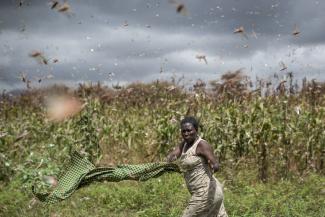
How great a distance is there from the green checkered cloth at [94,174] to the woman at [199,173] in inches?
9.5

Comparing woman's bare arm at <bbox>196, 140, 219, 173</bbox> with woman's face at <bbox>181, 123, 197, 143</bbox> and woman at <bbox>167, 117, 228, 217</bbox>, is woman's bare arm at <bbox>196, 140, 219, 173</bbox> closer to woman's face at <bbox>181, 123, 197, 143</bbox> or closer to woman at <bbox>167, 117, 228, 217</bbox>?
woman at <bbox>167, 117, 228, 217</bbox>

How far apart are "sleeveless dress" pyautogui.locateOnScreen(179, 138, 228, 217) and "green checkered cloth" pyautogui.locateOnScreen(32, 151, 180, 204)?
9.0 inches

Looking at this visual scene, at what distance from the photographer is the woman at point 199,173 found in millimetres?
5414

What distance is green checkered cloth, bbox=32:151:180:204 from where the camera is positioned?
576cm

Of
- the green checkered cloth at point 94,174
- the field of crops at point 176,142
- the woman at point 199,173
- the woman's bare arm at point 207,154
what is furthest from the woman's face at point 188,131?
the field of crops at point 176,142

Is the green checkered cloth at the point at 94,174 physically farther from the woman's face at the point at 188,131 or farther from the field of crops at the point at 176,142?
the field of crops at the point at 176,142

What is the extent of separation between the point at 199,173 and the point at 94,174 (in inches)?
44.6

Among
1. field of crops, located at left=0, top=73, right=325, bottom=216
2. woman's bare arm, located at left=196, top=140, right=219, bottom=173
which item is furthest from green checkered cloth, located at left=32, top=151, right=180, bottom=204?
field of crops, located at left=0, top=73, right=325, bottom=216

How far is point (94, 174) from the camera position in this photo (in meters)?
5.78

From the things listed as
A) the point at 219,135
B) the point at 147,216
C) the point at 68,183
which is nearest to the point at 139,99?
the point at 219,135

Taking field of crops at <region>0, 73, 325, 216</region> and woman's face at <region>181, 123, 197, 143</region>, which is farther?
field of crops at <region>0, 73, 325, 216</region>

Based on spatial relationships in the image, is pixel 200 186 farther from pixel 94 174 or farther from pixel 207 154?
pixel 94 174

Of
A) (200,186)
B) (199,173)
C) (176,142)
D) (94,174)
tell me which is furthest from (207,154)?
(176,142)

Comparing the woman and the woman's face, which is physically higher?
the woman's face
